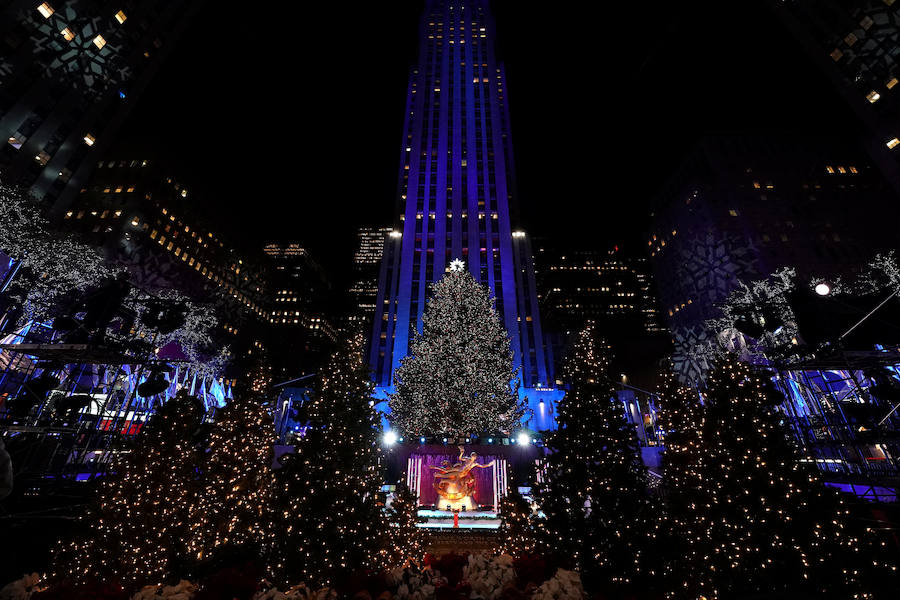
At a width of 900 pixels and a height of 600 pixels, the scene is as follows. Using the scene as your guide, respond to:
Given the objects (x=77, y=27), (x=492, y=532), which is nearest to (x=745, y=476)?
(x=492, y=532)

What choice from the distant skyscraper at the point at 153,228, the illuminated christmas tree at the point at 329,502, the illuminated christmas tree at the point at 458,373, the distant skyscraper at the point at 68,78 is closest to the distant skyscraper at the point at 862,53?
the illuminated christmas tree at the point at 458,373

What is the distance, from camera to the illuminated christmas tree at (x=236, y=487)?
6078 millimetres

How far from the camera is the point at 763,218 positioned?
36.6 meters

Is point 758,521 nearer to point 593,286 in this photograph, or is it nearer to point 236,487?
point 236,487

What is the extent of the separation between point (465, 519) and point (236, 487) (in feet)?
25.0

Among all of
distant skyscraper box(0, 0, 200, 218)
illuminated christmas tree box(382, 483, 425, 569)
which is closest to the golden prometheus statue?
illuminated christmas tree box(382, 483, 425, 569)

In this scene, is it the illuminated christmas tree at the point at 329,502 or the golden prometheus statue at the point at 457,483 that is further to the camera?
the golden prometheus statue at the point at 457,483

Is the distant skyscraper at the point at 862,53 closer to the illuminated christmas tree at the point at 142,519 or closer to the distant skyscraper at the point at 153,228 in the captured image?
the illuminated christmas tree at the point at 142,519

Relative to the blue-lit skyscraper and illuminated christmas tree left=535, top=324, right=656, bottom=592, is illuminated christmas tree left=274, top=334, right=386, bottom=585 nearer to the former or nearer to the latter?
illuminated christmas tree left=535, top=324, right=656, bottom=592

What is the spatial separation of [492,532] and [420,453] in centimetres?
499

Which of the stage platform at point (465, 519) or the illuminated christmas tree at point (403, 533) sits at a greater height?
the illuminated christmas tree at point (403, 533)

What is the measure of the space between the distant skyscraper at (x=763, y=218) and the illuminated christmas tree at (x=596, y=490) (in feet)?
113

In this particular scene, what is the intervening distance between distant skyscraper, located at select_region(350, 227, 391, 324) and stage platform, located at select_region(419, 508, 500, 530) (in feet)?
205

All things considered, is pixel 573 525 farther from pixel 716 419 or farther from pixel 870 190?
pixel 870 190
